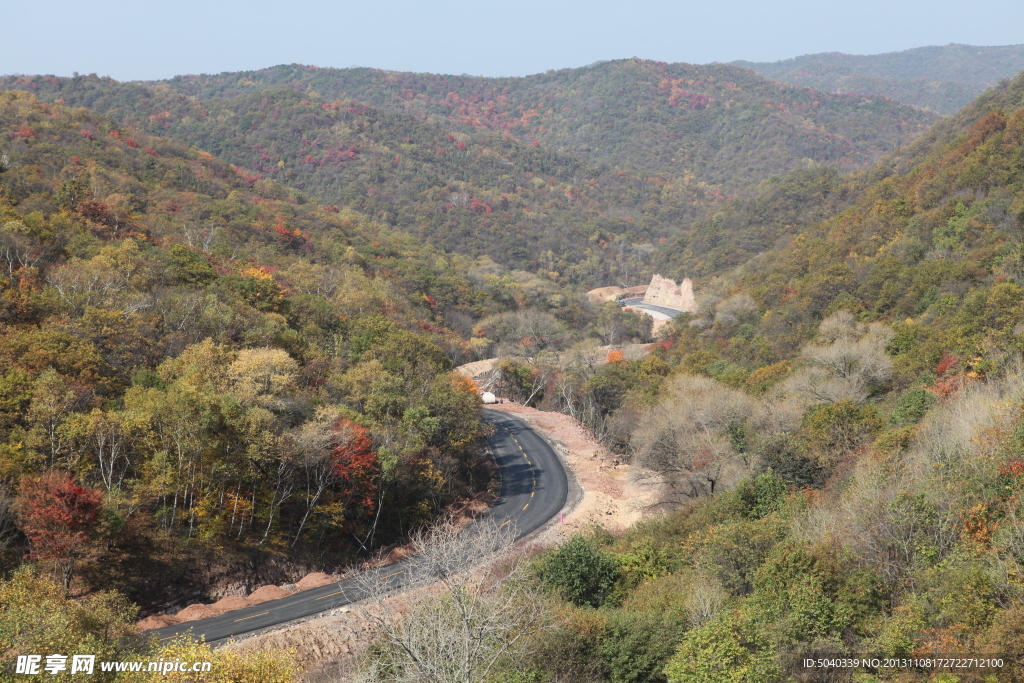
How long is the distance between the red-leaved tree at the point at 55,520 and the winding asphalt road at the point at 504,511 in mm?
3919

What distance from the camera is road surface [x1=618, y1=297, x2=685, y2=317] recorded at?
118662 millimetres

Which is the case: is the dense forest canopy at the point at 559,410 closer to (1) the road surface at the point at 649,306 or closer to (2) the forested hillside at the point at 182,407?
(2) the forested hillside at the point at 182,407

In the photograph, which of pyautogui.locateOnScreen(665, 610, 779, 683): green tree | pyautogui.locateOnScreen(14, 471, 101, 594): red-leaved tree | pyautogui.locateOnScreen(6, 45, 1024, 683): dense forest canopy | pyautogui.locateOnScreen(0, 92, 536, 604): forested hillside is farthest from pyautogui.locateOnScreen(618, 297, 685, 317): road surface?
pyautogui.locateOnScreen(665, 610, 779, 683): green tree

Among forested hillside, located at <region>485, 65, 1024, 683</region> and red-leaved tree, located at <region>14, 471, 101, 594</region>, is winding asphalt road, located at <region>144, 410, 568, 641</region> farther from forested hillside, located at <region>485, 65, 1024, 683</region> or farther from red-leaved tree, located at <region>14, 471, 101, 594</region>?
forested hillside, located at <region>485, 65, 1024, 683</region>

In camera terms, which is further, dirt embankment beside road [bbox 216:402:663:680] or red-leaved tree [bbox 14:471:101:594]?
dirt embankment beside road [bbox 216:402:663:680]

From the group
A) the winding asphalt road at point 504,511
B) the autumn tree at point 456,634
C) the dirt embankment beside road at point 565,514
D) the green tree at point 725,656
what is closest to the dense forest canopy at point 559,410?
the green tree at point 725,656

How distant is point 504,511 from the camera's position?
132ft

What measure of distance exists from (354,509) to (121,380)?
12859 mm

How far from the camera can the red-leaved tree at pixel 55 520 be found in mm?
23078

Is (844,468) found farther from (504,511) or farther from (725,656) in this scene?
(504,511)

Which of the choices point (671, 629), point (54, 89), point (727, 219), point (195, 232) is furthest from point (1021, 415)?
point (54, 89)

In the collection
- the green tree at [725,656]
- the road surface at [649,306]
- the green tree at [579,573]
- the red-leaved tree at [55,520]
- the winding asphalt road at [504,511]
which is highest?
the green tree at [725,656]

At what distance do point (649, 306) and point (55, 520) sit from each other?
111m

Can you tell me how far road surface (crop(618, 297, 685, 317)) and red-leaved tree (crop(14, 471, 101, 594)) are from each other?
9985cm
